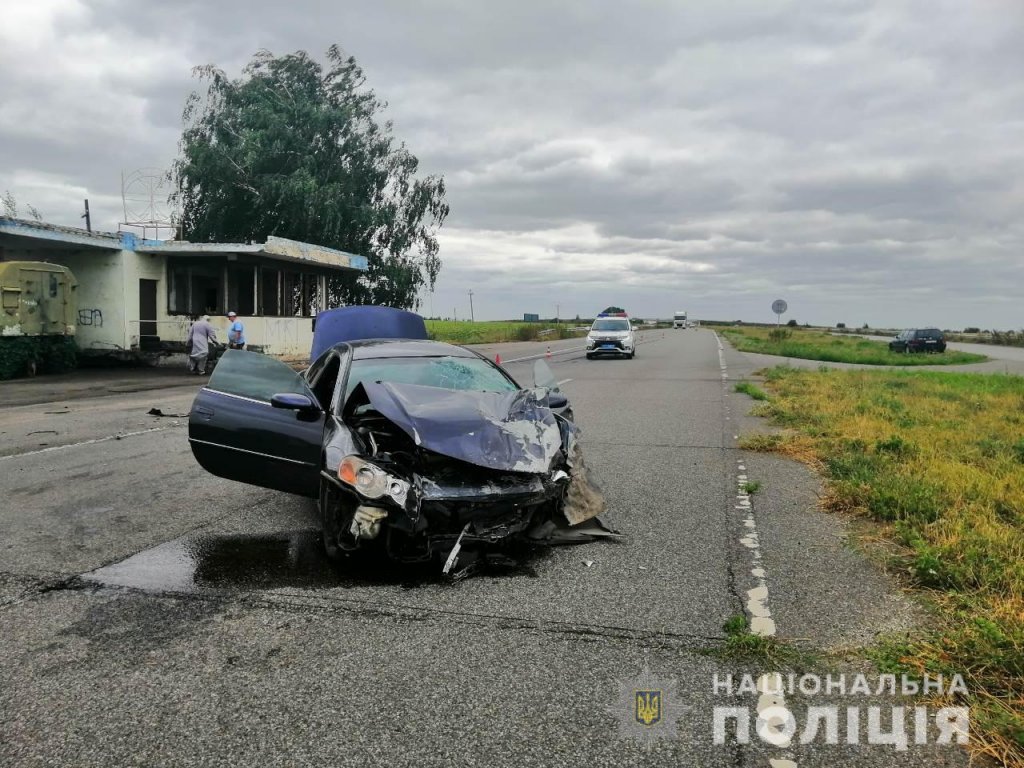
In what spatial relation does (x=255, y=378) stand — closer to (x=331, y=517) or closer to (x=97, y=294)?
(x=331, y=517)

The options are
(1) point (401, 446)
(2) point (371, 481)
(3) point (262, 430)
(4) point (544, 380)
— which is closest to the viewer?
(2) point (371, 481)

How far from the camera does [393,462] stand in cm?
452

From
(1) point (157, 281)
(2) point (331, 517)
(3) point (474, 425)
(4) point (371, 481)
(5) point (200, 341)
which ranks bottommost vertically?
(2) point (331, 517)

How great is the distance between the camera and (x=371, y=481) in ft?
14.3

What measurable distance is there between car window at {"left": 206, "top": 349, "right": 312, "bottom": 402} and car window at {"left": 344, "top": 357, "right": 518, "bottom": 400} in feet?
1.53

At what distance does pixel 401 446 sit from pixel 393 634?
1365 millimetres

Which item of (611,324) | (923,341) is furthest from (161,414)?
(923,341)

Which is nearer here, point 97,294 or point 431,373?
point 431,373

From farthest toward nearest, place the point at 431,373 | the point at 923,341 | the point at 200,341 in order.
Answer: the point at 923,341
the point at 200,341
the point at 431,373

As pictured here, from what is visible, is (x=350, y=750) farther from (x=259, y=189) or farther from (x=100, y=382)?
(x=259, y=189)

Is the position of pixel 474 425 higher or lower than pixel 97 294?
lower

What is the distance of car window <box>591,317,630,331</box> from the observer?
29.6 m

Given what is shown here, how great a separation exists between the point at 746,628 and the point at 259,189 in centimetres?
3355

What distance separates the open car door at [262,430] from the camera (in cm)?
523
